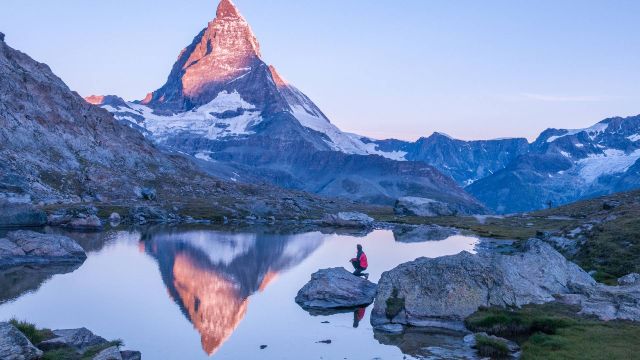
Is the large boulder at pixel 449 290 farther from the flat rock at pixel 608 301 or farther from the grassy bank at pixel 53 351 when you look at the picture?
the grassy bank at pixel 53 351

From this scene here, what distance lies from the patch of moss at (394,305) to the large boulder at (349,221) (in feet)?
374

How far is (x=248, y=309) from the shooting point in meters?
46.3

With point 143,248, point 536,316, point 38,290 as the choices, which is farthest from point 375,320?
point 143,248

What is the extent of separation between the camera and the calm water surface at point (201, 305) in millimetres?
34694

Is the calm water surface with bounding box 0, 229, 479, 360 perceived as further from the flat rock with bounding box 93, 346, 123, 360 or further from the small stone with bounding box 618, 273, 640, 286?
the small stone with bounding box 618, 273, 640, 286

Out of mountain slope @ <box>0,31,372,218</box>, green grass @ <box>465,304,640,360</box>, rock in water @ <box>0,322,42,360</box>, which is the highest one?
mountain slope @ <box>0,31,372,218</box>

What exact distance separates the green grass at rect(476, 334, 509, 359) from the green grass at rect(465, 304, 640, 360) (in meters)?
1.09

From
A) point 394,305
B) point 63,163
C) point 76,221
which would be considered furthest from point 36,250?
point 63,163

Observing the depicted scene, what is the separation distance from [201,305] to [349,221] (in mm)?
112939

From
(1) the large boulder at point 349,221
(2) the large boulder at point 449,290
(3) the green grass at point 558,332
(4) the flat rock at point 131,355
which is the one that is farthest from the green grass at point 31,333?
(1) the large boulder at point 349,221

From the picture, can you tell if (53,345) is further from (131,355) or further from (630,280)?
(630,280)

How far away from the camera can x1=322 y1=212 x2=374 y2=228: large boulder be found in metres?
157

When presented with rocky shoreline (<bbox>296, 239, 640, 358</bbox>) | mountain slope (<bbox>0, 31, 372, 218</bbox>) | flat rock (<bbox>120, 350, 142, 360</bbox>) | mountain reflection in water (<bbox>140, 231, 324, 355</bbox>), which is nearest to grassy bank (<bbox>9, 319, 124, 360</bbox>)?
flat rock (<bbox>120, 350, 142, 360</bbox>)

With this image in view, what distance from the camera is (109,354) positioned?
1104 inches
